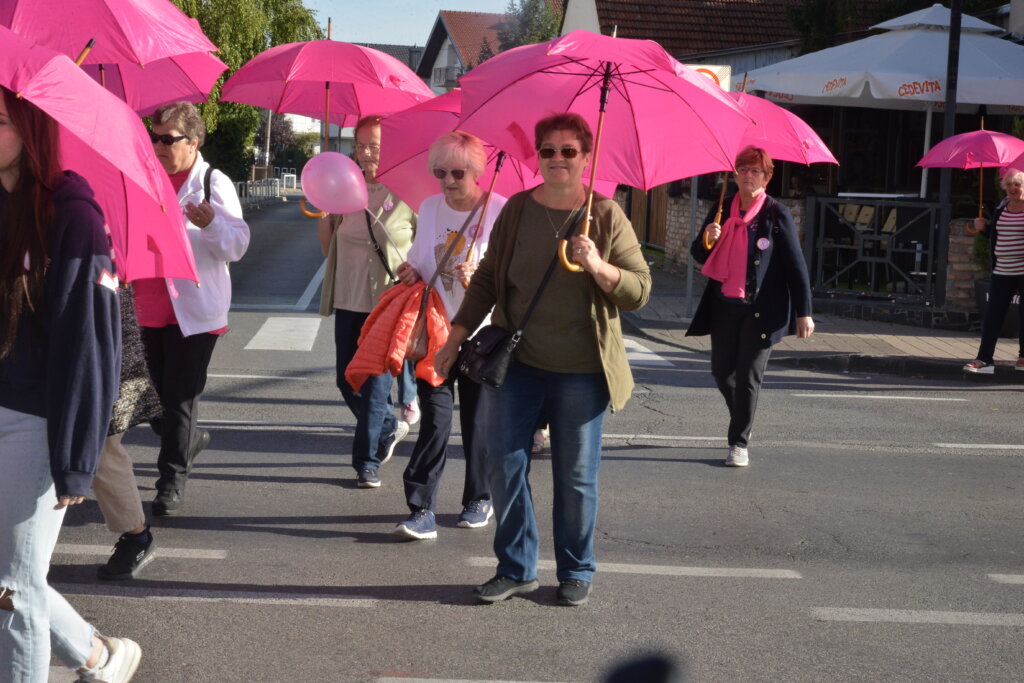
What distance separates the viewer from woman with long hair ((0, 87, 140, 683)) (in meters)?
3.13

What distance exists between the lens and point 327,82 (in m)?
7.15

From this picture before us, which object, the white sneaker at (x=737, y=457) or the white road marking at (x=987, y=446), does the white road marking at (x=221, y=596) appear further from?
the white road marking at (x=987, y=446)

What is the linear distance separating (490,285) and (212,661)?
1701 millimetres

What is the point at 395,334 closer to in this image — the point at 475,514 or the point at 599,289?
the point at 475,514

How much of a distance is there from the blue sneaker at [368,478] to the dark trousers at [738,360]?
2129 mm

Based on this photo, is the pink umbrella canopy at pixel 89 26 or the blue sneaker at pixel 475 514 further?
the blue sneaker at pixel 475 514

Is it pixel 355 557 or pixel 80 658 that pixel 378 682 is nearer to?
pixel 80 658

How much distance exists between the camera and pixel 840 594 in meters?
5.14

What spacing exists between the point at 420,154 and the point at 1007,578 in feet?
11.0

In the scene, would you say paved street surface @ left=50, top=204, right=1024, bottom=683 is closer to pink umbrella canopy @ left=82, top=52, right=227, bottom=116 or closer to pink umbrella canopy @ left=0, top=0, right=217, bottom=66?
pink umbrella canopy @ left=82, top=52, right=227, bottom=116

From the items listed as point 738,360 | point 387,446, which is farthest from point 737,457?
point 387,446

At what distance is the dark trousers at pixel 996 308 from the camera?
11414 millimetres

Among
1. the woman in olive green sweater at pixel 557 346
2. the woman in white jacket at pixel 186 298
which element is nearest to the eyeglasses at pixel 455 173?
the woman in olive green sweater at pixel 557 346

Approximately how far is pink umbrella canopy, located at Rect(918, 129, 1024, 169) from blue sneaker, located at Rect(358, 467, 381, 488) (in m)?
8.32
